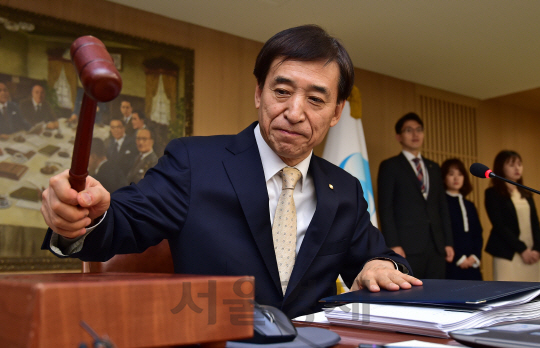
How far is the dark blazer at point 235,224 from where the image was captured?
128cm

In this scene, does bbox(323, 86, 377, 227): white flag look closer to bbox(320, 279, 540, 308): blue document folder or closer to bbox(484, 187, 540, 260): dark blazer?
bbox(484, 187, 540, 260): dark blazer

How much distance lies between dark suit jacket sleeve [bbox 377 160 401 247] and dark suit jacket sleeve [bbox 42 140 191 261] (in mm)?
3253

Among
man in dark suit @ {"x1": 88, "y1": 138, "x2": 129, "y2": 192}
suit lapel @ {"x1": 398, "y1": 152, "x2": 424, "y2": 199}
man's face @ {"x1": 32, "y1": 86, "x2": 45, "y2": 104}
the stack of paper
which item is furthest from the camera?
suit lapel @ {"x1": 398, "y1": 152, "x2": 424, "y2": 199}

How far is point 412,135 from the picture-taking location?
477 centimetres

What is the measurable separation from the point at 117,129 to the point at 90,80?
3.61 metres

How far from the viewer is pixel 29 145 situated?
355cm

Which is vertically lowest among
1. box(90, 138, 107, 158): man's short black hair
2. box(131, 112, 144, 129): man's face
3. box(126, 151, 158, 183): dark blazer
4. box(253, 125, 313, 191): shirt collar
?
box(253, 125, 313, 191): shirt collar

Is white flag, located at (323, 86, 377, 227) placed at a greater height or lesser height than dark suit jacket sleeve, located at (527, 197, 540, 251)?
greater

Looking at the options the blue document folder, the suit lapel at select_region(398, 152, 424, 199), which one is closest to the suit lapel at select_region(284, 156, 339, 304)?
the blue document folder

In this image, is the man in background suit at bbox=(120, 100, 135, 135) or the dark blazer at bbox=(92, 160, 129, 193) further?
the man in background suit at bbox=(120, 100, 135, 135)

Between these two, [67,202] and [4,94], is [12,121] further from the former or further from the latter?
[67,202]

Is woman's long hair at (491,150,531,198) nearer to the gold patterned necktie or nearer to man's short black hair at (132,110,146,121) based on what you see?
man's short black hair at (132,110,146,121)

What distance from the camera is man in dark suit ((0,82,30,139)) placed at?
3.47 m

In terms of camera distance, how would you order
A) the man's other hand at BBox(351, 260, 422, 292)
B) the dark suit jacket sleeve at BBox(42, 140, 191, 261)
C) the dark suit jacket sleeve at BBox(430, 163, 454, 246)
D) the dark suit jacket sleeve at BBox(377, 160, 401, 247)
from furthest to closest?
the dark suit jacket sleeve at BBox(430, 163, 454, 246)
the dark suit jacket sleeve at BBox(377, 160, 401, 247)
the man's other hand at BBox(351, 260, 422, 292)
the dark suit jacket sleeve at BBox(42, 140, 191, 261)
